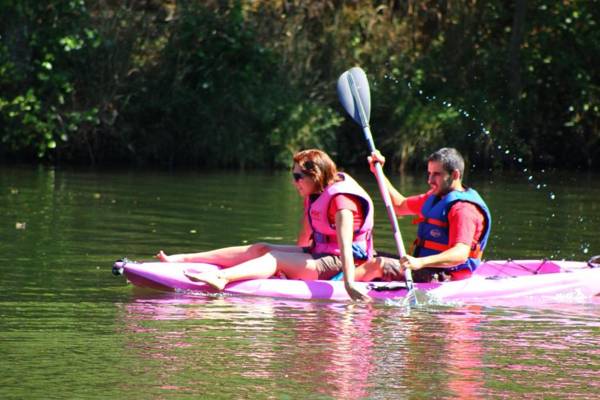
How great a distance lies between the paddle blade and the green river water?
1.58m

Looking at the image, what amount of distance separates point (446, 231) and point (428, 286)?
38 cm

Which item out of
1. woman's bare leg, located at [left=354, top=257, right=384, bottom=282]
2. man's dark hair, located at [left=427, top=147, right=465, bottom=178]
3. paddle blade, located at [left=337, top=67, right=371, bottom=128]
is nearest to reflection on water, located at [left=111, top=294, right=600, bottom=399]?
woman's bare leg, located at [left=354, top=257, right=384, bottom=282]

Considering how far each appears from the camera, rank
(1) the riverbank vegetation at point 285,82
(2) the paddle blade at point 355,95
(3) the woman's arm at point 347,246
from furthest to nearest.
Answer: (1) the riverbank vegetation at point 285,82
(2) the paddle blade at point 355,95
(3) the woman's arm at point 347,246

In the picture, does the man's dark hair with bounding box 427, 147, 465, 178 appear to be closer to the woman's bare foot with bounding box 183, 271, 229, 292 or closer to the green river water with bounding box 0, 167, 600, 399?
the green river water with bounding box 0, 167, 600, 399

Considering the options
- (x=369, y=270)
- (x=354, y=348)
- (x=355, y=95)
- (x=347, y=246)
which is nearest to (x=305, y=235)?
(x=369, y=270)

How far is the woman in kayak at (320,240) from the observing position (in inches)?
351

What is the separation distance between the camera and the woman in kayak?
8.92 meters

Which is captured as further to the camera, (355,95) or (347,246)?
(355,95)

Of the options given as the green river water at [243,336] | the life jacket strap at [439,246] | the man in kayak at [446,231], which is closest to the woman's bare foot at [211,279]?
the green river water at [243,336]

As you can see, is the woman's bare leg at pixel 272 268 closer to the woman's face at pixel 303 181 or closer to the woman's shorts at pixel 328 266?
the woman's shorts at pixel 328 266

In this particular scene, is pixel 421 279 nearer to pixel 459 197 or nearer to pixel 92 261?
pixel 459 197

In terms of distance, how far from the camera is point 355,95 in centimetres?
1105

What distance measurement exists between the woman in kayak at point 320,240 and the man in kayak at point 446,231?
238 millimetres

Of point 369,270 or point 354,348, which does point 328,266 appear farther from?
point 354,348
